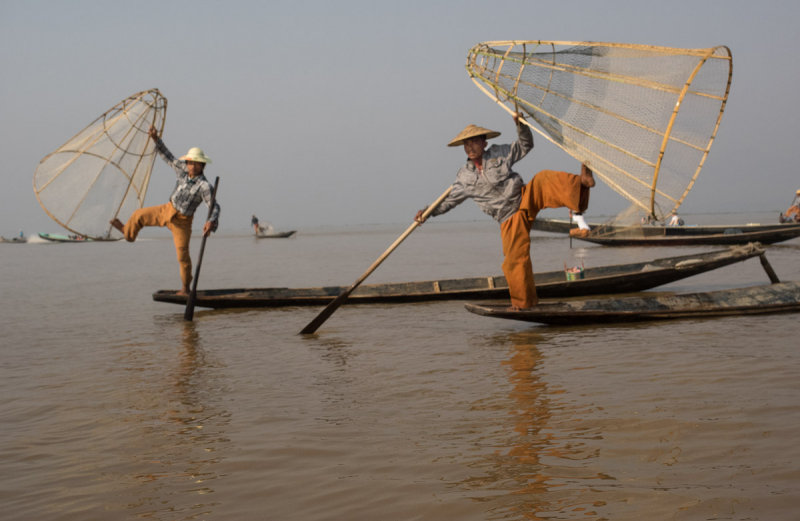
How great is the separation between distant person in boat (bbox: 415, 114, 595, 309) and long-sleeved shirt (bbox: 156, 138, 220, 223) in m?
3.52

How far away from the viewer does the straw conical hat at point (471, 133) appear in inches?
240

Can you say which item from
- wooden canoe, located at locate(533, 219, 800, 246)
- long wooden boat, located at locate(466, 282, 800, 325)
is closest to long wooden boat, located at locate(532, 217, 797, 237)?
wooden canoe, located at locate(533, 219, 800, 246)

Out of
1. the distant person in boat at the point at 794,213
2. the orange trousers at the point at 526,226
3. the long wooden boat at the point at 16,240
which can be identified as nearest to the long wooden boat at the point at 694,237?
the distant person in boat at the point at 794,213

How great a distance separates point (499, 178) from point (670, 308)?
2096 millimetres

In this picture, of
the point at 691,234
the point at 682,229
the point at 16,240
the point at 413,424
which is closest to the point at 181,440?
the point at 413,424

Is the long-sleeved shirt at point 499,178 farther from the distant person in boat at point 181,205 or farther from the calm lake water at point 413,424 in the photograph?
the distant person in boat at point 181,205

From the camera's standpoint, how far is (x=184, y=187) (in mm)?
8445

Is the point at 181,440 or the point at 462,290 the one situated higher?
the point at 462,290

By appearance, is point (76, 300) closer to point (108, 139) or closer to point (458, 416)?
point (108, 139)

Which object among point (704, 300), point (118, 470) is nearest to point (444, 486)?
point (118, 470)

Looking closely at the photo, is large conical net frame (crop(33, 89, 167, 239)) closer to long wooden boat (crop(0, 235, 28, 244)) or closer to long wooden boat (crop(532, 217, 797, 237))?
long wooden boat (crop(532, 217, 797, 237))

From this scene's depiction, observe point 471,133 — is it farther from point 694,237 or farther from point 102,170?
point 694,237

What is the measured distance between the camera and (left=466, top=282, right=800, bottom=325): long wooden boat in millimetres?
6312

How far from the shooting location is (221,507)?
8.72 ft
